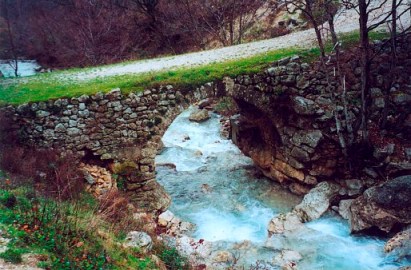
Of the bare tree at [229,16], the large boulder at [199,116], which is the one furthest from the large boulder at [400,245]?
the bare tree at [229,16]

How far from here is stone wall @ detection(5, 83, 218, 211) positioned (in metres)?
9.31


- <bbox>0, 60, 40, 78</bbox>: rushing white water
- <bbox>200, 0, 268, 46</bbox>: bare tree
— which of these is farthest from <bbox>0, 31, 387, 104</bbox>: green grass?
<bbox>0, 60, 40, 78</bbox>: rushing white water

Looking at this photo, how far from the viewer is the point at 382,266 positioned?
8117 mm

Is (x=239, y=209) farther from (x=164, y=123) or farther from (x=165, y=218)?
(x=164, y=123)

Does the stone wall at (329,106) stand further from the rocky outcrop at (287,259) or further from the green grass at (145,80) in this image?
the rocky outcrop at (287,259)

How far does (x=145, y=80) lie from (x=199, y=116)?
9257 millimetres

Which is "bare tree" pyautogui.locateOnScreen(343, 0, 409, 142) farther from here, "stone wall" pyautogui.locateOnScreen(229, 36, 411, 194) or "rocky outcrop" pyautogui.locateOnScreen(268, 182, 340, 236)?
"rocky outcrop" pyautogui.locateOnScreen(268, 182, 340, 236)

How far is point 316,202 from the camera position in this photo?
1057 cm

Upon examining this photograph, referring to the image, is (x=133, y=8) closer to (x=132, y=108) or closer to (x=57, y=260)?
(x=132, y=108)

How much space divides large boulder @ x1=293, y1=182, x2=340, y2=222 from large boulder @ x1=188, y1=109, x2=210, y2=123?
9.38 m

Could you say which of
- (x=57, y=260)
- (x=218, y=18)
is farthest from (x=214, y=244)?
(x=218, y=18)

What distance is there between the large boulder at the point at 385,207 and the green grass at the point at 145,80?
14.3 ft

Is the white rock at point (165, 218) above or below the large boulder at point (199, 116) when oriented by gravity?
below

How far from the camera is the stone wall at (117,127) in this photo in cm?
931
